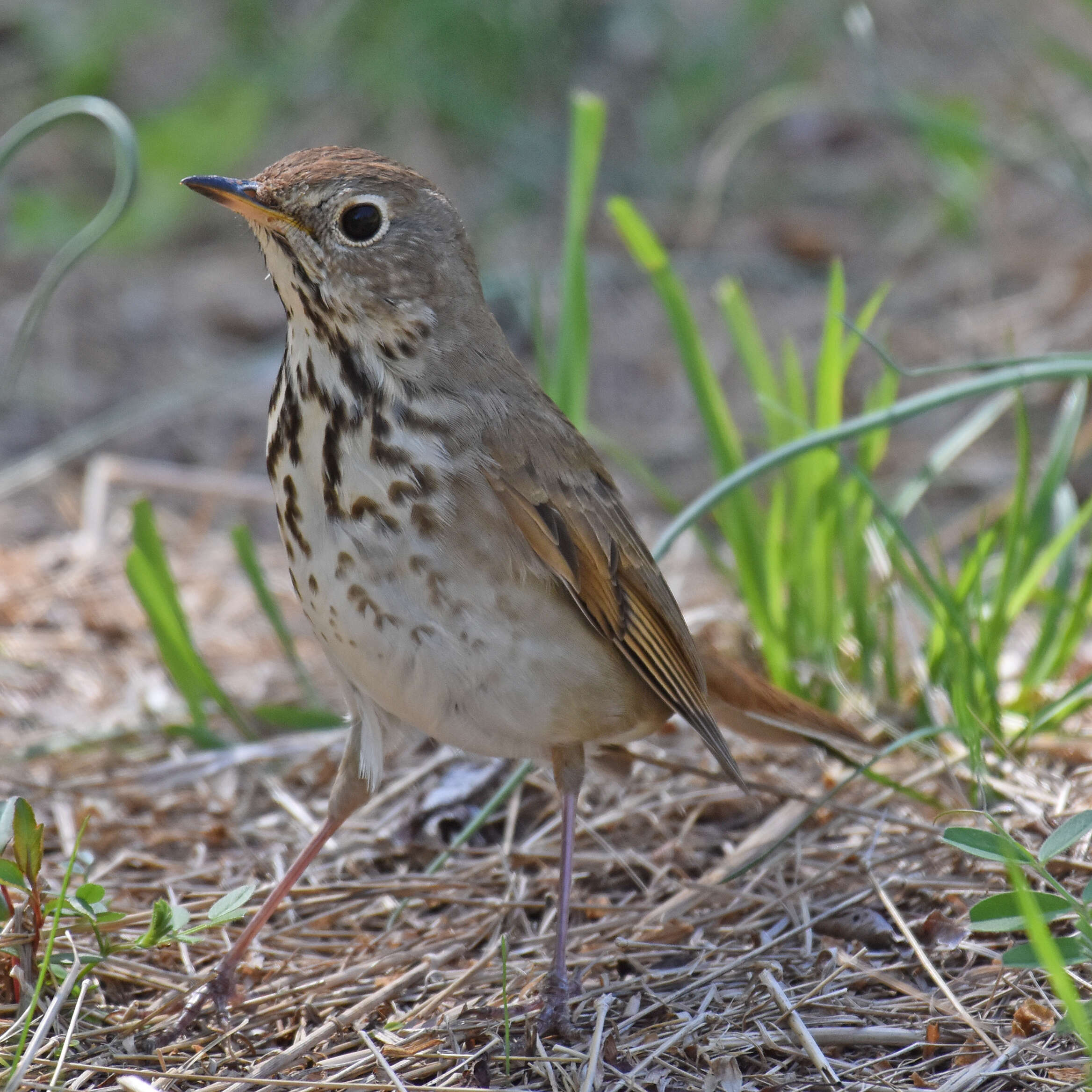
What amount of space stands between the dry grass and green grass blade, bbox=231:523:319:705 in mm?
195

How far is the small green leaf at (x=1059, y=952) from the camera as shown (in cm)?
238

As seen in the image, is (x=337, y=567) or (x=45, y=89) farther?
(x=45, y=89)

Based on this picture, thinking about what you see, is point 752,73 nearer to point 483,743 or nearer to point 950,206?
point 950,206

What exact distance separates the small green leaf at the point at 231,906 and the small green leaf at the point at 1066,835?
148 centimetres

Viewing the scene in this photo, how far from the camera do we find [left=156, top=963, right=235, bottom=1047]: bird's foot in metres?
2.93

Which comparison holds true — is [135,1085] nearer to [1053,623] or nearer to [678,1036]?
[678,1036]

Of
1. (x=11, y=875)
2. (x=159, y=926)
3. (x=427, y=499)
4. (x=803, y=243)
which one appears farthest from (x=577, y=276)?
(x=803, y=243)

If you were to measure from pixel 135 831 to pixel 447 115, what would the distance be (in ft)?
17.1

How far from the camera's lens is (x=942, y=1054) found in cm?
274

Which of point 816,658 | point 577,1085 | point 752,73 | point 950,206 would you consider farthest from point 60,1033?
point 752,73

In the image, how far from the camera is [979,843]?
8.55 ft

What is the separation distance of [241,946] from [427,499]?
1085mm

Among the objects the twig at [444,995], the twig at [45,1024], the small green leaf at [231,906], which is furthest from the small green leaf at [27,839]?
the twig at [444,995]

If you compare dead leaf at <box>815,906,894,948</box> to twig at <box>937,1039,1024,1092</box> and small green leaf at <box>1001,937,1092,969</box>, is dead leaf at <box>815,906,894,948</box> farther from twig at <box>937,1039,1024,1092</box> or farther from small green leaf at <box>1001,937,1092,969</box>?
small green leaf at <box>1001,937,1092,969</box>
